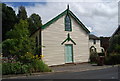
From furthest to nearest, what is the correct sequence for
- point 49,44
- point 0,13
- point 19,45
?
point 0,13 < point 49,44 < point 19,45

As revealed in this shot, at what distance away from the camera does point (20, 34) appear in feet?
46.4

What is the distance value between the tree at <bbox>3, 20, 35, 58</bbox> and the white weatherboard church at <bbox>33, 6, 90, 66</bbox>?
2627mm

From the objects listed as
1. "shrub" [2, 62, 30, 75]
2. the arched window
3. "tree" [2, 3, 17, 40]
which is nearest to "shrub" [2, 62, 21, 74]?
"shrub" [2, 62, 30, 75]

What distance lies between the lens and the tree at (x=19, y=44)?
1327cm

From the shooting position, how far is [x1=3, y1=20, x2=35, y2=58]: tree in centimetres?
1327

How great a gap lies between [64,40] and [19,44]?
6107 millimetres

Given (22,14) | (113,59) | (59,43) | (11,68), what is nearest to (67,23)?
(59,43)

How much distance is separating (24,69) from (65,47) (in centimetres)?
759

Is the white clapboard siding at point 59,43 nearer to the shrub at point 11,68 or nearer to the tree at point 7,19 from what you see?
the shrub at point 11,68

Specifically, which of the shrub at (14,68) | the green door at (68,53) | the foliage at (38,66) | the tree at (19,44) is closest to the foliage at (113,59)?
the green door at (68,53)

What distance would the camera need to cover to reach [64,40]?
18250 millimetres

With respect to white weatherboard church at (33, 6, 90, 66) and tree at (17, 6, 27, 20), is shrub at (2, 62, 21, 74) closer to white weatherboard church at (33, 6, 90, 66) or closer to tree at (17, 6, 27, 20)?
white weatherboard church at (33, 6, 90, 66)

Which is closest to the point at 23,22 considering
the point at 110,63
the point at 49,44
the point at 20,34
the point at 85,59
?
the point at 20,34

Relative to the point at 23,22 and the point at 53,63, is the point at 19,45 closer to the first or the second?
the point at 23,22
